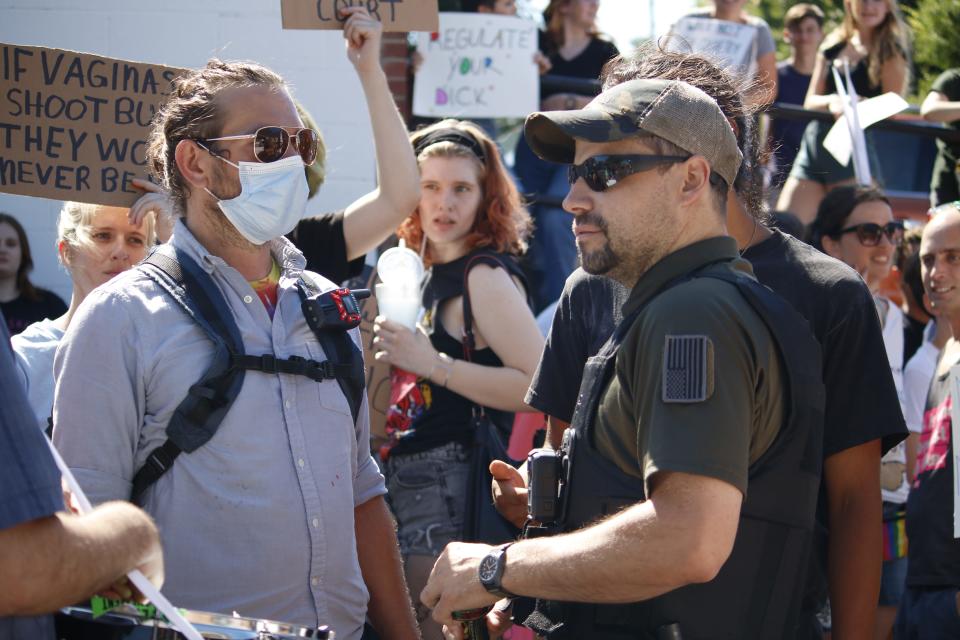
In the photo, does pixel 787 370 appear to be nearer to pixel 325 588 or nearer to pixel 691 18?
pixel 325 588

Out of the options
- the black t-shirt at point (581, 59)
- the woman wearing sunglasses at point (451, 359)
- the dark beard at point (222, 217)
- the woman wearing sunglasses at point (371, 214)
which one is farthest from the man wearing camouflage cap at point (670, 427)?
the black t-shirt at point (581, 59)

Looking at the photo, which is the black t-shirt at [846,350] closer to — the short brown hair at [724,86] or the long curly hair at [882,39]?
the short brown hair at [724,86]

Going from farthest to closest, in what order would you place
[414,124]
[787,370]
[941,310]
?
[414,124] < [941,310] < [787,370]

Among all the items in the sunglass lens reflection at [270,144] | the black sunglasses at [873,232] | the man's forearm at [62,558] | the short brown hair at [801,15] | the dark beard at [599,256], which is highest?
the short brown hair at [801,15]

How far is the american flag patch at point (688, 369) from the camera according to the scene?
209 centimetres

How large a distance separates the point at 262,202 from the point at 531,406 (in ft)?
2.77

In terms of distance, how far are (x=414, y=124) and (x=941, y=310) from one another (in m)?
3.65

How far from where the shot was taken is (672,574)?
82.4 inches

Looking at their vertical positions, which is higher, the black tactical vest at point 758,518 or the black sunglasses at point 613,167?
the black sunglasses at point 613,167

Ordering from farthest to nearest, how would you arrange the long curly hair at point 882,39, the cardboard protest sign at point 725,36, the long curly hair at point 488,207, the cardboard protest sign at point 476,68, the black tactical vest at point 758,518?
the cardboard protest sign at point 725,36 < the long curly hair at point 882,39 < the cardboard protest sign at point 476,68 < the long curly hair at point 488,207 < the black tactical vest at point 758,518

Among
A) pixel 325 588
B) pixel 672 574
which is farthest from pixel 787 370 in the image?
pixel 325 588

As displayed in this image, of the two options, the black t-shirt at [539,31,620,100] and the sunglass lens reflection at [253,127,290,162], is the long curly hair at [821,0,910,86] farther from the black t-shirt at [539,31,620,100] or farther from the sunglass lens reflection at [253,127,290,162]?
the sunglass lens reflection at [253,127,290,162]

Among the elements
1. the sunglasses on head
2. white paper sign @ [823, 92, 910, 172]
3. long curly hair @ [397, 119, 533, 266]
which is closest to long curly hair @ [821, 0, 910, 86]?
white paper sign @ [823, 92, 910, 172]

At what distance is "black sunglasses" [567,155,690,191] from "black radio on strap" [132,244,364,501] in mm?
747
